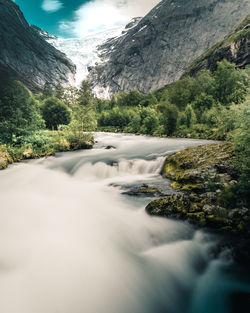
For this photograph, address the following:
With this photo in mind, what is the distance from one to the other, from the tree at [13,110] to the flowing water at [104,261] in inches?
439

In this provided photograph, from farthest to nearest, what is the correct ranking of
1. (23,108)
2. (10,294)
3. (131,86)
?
(131,86), (23,108), (10,294)

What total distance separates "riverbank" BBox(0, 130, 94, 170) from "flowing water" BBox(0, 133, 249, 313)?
332 inches

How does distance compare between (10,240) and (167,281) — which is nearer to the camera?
(167,281)

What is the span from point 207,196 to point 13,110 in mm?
18729

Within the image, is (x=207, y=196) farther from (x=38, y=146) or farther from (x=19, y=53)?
(x=19, y=53)

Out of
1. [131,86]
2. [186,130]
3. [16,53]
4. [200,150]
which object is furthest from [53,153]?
[16,53]

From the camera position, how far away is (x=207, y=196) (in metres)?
7.61

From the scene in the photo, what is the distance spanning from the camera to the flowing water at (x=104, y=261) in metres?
4.06

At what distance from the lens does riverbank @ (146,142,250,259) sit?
637cm

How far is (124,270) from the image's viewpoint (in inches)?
194

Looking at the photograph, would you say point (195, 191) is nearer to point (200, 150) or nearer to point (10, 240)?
point (200, 150)

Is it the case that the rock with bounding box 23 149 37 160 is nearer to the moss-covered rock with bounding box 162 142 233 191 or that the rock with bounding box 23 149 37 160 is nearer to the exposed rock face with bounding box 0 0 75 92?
the moss-covered rock with bounding box 162 142 233 191

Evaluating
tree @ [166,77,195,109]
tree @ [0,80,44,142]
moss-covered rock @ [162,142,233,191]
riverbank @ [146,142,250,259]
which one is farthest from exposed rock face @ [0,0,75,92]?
riverbank @ [146,142,250,259]

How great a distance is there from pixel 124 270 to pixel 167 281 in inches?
42.8
